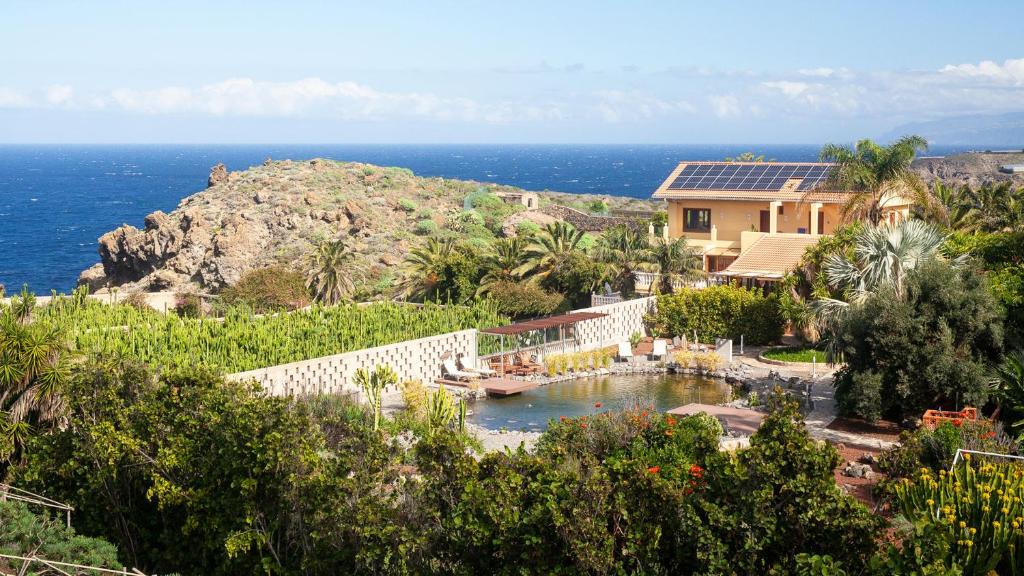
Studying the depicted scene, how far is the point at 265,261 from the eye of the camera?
5306 centimetres

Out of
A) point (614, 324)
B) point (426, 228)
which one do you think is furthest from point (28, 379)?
point (426, 228)

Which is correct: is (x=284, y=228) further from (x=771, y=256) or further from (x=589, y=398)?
(x=589, y=398)

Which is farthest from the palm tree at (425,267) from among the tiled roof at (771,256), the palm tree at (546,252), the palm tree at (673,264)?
the tiled roof at (771,256)

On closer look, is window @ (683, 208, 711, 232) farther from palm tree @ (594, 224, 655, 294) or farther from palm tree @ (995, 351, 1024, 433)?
palm tree @ (995, 351, 1024, 433)

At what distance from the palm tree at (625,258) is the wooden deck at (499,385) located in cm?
775

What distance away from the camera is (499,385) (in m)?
23.7

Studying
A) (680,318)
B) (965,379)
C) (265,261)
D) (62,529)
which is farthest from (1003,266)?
(265,261)

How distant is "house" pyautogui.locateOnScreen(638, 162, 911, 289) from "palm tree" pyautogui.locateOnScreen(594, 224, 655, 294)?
94.3 inches

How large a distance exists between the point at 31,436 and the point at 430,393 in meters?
9.57

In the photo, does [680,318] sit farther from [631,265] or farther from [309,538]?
[309,538]

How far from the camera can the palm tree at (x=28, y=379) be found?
47.0 feet

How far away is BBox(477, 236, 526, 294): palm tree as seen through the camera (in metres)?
31.8

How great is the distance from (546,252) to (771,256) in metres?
6.69

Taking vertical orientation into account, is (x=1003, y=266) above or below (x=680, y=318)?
above
